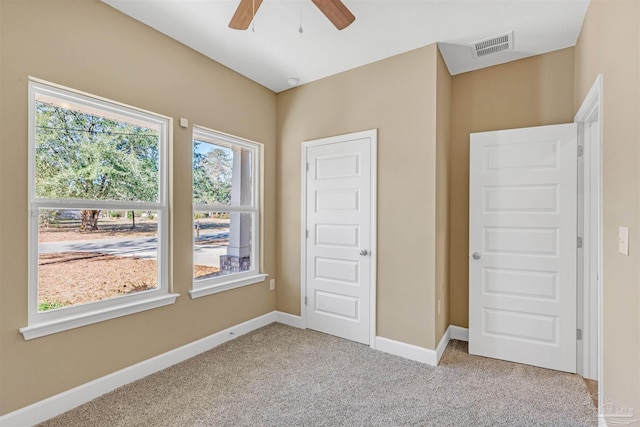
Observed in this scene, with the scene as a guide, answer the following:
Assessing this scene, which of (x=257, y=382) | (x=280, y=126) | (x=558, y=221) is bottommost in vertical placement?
(x=257, y=382)

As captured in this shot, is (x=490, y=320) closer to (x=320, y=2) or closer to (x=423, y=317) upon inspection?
(x=423, y=317)

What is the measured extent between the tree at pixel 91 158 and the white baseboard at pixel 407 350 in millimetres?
2416

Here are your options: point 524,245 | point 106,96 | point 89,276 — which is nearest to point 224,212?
point 89,276

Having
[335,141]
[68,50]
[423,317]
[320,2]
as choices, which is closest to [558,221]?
[423,317]

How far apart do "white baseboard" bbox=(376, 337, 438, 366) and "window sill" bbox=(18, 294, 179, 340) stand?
190 centimetres

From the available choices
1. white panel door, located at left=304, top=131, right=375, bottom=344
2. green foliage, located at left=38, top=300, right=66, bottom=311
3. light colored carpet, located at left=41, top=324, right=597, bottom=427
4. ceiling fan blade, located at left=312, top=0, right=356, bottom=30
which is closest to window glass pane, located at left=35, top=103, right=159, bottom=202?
green foliage, located at left=38, top=300, right=66, bottom=311

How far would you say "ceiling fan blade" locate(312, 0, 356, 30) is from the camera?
5.55ft

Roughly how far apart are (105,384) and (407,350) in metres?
2.36

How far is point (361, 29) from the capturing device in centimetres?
243

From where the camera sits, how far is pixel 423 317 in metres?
2.66

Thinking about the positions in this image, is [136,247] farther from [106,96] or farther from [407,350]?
[407,350]

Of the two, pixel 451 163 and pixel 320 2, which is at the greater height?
pixel 320 2

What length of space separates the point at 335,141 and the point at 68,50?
2.18 metres

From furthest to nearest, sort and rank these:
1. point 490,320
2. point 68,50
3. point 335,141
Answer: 1. point 335,141
2. point 490,320
3. point 68,50
